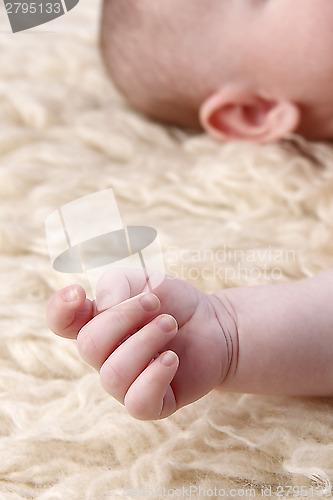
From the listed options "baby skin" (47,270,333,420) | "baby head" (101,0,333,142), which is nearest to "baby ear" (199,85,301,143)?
"baby head" (101,0,333,142)

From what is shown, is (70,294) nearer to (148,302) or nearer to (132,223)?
(148,302)

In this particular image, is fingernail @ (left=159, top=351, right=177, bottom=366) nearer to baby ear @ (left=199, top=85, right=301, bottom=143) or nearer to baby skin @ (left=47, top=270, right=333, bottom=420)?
baby skin @ (left=47, top=270, right=333, bottom=420)

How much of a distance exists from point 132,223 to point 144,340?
342 millimetres

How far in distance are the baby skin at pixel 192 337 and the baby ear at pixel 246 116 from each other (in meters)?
0.39

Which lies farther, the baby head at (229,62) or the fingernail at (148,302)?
the baby head at (229,62)

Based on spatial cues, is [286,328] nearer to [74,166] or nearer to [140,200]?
[140,200]

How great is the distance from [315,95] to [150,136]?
0.25 meters

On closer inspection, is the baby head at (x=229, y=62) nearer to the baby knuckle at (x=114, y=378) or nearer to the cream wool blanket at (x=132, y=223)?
the cream wool blanket at (x=132, y=223)

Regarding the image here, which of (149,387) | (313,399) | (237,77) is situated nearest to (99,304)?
(149,387)

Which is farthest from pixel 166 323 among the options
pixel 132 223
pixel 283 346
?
pixel 132 223

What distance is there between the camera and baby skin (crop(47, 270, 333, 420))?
1.43 feet

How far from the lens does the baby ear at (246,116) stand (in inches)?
35.4

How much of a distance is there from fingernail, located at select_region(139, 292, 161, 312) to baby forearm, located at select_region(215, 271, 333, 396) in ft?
0.32

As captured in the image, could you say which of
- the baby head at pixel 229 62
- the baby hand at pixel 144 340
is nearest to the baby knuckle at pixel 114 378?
the baby hand at pixel 144 340
